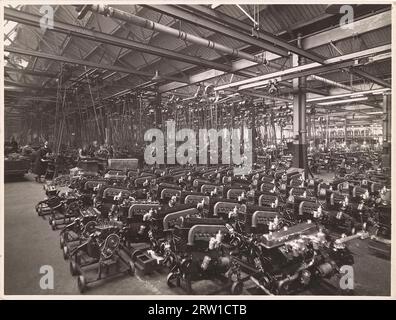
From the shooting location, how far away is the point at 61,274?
4258mm

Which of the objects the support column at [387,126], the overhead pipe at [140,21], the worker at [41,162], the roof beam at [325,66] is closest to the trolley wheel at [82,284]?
the overhead pipe at [140,21]

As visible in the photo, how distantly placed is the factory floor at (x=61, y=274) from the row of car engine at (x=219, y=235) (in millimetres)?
156

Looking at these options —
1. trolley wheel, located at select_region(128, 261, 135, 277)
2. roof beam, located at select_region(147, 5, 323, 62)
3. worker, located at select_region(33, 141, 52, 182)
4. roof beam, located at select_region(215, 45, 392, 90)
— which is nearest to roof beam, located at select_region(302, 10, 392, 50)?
roof beam, located at select_region(215, 45, 392, 90)

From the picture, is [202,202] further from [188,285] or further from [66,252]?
[66,252]

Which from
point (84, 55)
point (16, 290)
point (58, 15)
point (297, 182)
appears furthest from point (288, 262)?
point (84, 55)

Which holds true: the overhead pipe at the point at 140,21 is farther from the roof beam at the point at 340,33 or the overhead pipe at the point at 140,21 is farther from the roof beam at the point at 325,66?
the roof beam at the point at 340,33

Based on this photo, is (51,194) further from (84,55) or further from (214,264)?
(84,55)

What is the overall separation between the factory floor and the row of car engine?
6.1 inches

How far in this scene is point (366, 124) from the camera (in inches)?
1284

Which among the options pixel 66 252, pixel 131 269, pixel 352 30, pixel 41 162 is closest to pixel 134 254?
pixel 131 269

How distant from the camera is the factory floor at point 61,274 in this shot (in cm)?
384

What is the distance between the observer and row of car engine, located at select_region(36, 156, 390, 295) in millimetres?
3598

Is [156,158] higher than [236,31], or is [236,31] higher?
[236,31]
